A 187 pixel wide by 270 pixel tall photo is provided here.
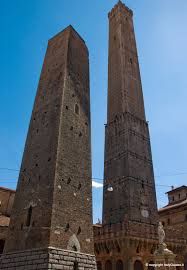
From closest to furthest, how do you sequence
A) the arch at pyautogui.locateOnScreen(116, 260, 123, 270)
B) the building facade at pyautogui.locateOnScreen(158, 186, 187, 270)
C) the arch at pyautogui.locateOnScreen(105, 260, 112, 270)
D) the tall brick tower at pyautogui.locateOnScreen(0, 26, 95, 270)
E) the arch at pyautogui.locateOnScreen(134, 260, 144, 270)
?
the tall brick tower at pyautogui.locateOnScreen(0, 26, 95, 270), the arch at pyautogui.locateOnScreen(134, 260, 144, 270), the arch at pyautogui.locateOnScreen(116, 260, 123, 270), the arch at pyautogui.locateOnScreen(105, 260, 112, 270), the building facade at pyautogui.locateOnScreen(158, 186, 187, 270)

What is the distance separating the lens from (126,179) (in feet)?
91.0

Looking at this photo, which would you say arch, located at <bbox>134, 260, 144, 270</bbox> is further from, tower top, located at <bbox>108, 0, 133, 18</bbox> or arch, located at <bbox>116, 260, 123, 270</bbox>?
tower top, located at <bbox>108, 0, 133, 18</bbox>

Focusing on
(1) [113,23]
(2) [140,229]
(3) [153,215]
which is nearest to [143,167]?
(3) [153,215]

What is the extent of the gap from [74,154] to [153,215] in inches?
526

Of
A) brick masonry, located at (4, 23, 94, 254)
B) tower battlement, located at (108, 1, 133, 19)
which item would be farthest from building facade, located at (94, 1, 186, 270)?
tower battlement, located at (108, 1, 133, 19)

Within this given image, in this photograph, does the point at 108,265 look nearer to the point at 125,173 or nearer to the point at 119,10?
the point at 125,173

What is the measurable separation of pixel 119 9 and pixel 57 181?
35.9 metres

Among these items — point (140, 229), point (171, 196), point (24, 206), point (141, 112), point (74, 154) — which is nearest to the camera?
point (24, 206)

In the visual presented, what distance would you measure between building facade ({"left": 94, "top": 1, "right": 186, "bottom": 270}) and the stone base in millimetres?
5542

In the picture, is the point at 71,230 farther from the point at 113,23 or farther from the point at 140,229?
the point at 113,23

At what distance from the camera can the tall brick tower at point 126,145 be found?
27.2 metres

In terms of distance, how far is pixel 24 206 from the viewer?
16938mm

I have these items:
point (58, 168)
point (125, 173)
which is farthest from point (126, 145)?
point (58, 168)

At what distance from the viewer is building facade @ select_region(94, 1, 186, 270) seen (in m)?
23.9
